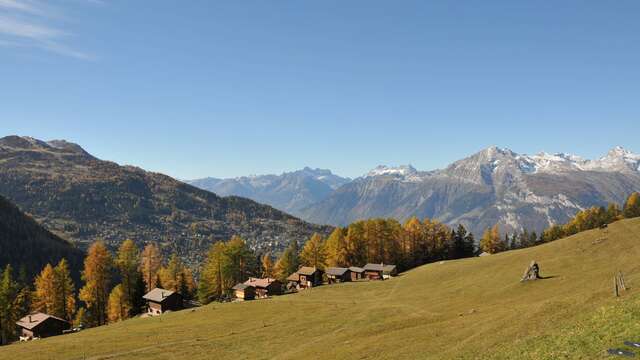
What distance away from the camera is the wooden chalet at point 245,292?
124 m

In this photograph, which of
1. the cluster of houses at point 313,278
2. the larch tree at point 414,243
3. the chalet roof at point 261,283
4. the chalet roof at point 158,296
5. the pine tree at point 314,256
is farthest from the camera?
the larch tree at point 414,243

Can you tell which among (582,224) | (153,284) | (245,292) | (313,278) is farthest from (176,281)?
(582,224)

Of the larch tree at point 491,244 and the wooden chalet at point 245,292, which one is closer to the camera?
the wooden chalet at point 245,292

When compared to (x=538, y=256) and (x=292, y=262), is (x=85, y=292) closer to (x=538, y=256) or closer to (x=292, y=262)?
(x=292, y=262)

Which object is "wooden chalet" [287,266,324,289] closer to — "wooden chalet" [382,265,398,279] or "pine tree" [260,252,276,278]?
"pine tree" [260,252,276,278]

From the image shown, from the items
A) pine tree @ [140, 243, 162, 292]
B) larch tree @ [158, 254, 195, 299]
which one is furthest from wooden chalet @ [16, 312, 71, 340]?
pine tree @ [140, 243, 162, 292]

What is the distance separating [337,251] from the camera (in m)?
A: 154

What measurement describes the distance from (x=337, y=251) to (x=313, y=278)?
18.5m

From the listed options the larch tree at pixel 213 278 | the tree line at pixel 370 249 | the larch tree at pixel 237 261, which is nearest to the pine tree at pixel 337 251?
the tree line at pixel 370 249

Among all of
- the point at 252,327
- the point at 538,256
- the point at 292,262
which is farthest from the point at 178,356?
the point at 292,262

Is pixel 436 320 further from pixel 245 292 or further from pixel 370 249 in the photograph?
pixel 370 249

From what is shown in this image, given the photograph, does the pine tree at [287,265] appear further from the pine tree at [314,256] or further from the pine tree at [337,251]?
the pine tree at [337,251]

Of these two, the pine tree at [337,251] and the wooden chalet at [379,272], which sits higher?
the pine tree at [337,251]

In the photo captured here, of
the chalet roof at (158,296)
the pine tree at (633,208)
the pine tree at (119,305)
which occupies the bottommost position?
the pine tree at (119,305)
